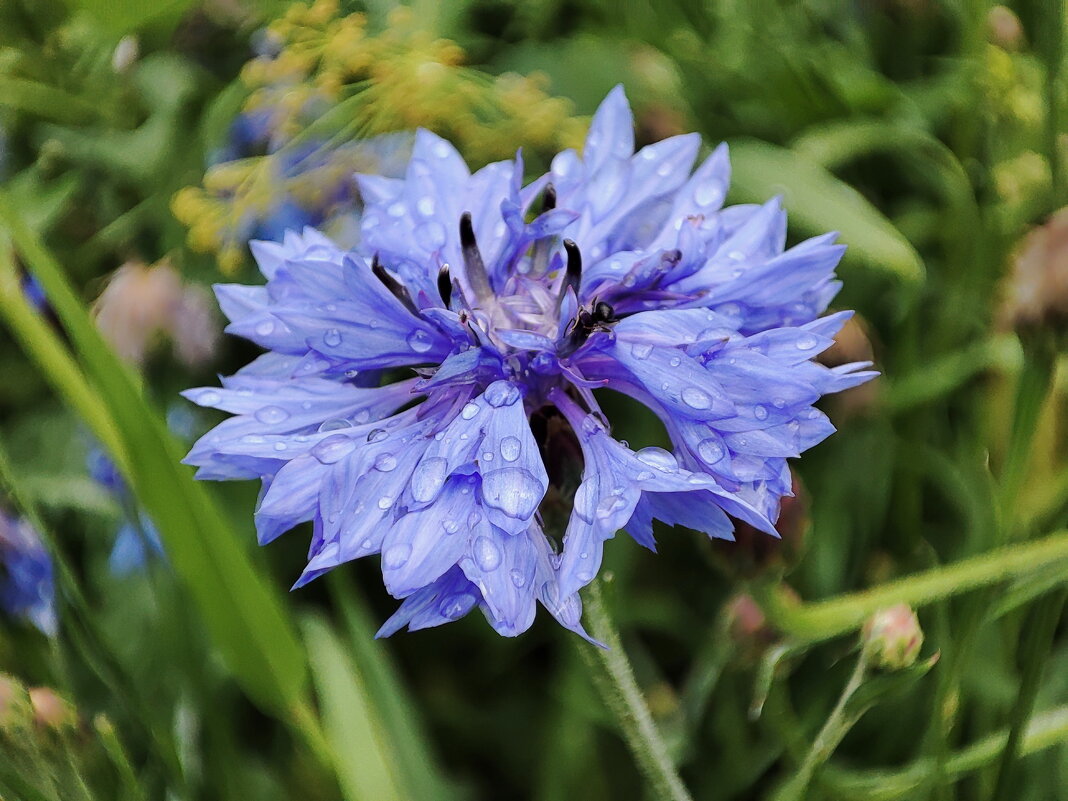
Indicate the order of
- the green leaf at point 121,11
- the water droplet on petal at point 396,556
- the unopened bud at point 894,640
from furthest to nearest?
1. the green leaf at point 121,11
2. the unopened bud at point 894,640
3. the water droplet on petal at point 396,556

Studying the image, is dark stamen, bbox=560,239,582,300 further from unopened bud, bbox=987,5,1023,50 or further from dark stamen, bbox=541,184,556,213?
unopened bud, bbox=987,5,1023,50

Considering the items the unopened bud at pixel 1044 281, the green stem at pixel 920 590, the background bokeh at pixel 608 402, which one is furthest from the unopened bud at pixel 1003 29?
the green stem at pixel 920 590

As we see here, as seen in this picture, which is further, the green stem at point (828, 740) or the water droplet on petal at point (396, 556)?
the green stem at point (828, 740)

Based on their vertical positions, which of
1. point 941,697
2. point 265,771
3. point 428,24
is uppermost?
point 428,24

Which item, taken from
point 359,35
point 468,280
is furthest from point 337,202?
point 468,280

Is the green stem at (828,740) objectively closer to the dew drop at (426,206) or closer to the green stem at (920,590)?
the green stem at (920,590)

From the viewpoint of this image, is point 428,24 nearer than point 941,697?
No

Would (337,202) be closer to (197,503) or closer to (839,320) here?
(197,503)
